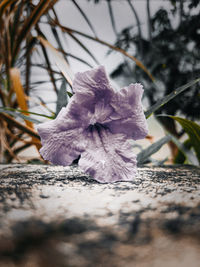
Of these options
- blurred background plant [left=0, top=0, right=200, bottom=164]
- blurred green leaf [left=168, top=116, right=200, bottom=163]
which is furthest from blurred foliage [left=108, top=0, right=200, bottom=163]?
blurred green leaf [left=168, top=116, right=200, bottom=163]

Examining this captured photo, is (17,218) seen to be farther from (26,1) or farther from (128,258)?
(26,1)

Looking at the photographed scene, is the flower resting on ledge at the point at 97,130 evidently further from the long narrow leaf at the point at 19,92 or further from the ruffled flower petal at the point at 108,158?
the long narrow leaf at the point at 19,92

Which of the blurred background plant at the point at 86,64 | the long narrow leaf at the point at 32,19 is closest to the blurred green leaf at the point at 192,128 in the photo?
the blurred background plant at the point at 86,64

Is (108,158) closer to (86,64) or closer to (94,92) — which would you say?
(94,92)

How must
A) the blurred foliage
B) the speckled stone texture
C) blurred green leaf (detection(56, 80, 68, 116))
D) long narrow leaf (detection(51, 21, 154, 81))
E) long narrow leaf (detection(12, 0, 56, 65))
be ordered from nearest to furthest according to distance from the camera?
the speckled stone texture < blurred green leaf (detection(56, 80, 68, 116)) < long narrow leaf (detection(12, 0, 56, 65)) < long narrow leaf (detection(51, 21, 154, 81)) < the blurred foliage

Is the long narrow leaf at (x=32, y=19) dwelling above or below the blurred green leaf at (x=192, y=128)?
above

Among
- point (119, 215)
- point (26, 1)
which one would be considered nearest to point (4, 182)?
point (119, 215)

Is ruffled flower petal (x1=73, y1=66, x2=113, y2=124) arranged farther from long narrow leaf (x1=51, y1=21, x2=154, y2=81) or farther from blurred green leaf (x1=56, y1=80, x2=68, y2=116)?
long narrow leaf (x1=51, y1=21, x2=154, y2=81)
